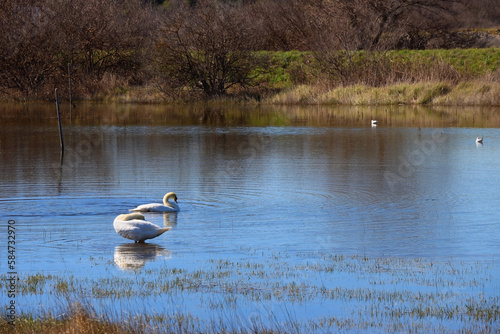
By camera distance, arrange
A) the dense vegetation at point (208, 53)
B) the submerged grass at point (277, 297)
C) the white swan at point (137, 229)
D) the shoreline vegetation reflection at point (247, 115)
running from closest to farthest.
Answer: the submerged grass at point (277, 297) < the white swan at point (137, 229) < the shoreline vegetation reflection at point (247, 115) < the dense vegetation at point (208, 53)

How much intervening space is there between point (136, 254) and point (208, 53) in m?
31.9

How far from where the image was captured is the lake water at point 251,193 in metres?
10.8

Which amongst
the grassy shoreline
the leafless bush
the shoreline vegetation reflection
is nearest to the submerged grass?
the shoreline vegetation reflection

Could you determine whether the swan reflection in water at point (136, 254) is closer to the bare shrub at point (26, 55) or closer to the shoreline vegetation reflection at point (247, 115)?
the shoreline vegetation reflection at point (247, 115)

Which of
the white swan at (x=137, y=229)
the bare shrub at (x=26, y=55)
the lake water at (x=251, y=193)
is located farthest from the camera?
the bare shrub at (x=26, y=55)

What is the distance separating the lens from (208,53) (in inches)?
1645

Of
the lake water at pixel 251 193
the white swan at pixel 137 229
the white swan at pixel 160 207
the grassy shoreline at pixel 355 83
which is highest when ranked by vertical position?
the grassy shoreline at pixel 355 83

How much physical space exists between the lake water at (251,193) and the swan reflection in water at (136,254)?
26mm

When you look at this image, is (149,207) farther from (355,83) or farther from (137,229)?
(355,83)

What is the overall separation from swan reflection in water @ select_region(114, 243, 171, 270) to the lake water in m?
0.03

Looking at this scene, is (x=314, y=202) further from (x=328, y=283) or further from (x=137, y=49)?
(x=137, y=49)

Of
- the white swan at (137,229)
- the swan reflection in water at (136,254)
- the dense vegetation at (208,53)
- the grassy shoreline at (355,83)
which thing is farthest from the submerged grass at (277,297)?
the dense vegetation at (208,53)

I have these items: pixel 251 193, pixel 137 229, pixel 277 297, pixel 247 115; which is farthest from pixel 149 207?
pixel 247 115

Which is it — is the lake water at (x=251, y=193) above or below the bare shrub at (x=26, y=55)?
below
